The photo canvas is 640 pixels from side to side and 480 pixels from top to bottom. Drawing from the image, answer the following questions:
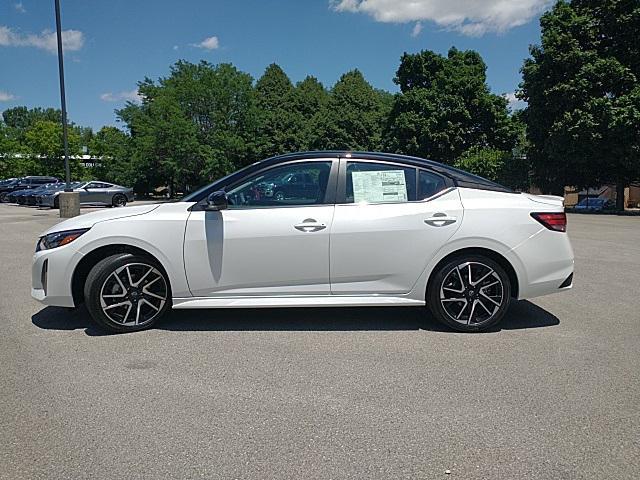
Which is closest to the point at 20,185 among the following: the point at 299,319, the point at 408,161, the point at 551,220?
the point at 299,319

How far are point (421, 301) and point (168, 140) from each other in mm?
34773

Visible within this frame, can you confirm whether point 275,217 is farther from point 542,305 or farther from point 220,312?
point 542,305

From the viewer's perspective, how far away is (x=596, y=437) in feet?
9.75

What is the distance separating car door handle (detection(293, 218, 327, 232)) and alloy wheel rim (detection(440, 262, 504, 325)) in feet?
4.08

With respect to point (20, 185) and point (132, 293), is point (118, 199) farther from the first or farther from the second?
point (132, 293)

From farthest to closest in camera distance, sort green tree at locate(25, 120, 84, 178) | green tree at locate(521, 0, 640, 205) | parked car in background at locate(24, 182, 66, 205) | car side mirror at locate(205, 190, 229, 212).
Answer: green tree at locate(25, 120, 84, 178) → parked car in background at locate(24, 182, 66, 205) → green tree at locate(521, 0, 640, 205) → car side mirror at locate(205, 190, 229, 212)

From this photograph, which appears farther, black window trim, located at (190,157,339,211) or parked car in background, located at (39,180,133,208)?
parked car in background, located at (39,180,133,208)

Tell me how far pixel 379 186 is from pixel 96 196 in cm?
2635

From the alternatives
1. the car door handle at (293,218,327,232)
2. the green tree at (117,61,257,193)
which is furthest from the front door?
the green tree at (117,61,257,193)

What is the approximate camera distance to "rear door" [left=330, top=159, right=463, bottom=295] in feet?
15.7

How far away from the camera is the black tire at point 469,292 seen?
4867 mm

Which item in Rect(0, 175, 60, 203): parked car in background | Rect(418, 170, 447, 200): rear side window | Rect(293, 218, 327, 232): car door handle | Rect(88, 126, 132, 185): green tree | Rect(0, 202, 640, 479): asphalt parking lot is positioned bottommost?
Rect(0, 202, 640, 479): asphalt parking lot

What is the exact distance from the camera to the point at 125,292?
4828mm

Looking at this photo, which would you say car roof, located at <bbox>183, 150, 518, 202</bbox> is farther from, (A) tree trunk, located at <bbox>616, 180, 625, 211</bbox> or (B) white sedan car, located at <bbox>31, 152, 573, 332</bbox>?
(A) tree trunk, located at <bbox>616, 180, 625, 211</bbox>
